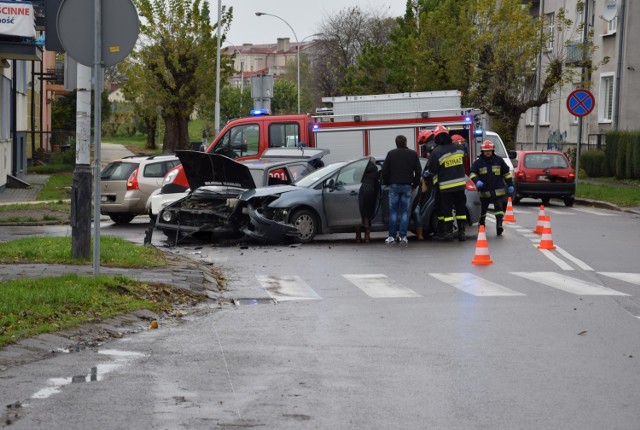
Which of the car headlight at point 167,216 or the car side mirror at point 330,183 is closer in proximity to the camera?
the car headlight at point 167,216

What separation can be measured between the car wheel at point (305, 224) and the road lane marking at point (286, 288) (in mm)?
4404

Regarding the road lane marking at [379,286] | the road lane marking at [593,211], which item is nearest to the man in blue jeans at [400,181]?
the road lane marking at [379,286]

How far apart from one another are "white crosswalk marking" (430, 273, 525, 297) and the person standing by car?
4423 millimetres

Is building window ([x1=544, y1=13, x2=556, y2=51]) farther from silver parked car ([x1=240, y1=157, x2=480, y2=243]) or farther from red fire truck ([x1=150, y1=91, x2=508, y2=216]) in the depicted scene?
silver parked car ([x1=240, y1=157, x2=480, y2=243])

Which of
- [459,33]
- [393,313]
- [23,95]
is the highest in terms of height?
[459,33]

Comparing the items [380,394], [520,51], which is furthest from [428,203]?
[520,51]

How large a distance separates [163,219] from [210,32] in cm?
3612

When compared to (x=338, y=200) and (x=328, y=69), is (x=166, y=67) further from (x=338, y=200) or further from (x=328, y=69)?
(x=328, y=69)

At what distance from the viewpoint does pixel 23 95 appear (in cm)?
4569

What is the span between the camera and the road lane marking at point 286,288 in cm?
1227

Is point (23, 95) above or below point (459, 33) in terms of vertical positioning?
below

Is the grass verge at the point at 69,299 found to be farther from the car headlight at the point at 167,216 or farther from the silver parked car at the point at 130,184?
the silver parked car at the point at 130,184

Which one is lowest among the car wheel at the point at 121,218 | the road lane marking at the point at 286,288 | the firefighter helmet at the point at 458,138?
the car wheel at the point at 121,218

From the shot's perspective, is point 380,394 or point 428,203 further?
point 428,203
